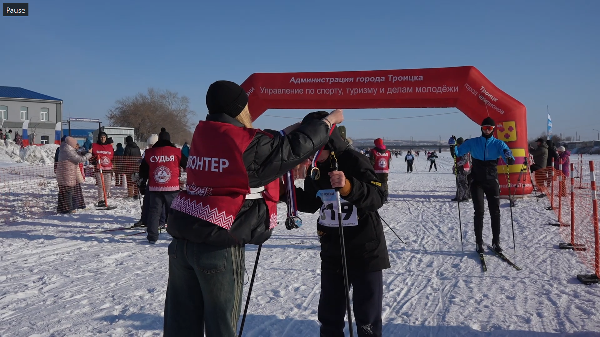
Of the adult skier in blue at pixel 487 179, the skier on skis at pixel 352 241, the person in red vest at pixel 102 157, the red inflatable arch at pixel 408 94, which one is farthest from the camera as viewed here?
the red inflatable arch at pixel 408 94

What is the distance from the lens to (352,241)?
2.86m

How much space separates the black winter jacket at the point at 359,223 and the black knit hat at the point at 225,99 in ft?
2.82

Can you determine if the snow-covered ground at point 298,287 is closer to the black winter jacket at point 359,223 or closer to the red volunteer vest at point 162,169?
the red volunteer vest at point 162,169

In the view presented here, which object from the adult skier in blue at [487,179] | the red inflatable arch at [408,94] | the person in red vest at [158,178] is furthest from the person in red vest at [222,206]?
the red inflatable arch at [408,94]

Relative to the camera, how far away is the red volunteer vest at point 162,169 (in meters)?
7.23

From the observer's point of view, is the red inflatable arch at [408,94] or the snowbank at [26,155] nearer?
the red inflatable arch at [408,94]

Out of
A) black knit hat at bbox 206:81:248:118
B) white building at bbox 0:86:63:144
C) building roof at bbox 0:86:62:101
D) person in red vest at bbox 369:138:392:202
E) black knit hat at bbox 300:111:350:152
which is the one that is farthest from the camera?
building roof at bbox 0:86:62:101

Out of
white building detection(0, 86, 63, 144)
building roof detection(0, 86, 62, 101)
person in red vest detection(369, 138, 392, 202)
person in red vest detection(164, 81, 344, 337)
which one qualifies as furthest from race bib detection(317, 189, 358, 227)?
building roof detection(0, 86, 62, 101)

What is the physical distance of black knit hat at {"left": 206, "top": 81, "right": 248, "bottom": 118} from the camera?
2.06 meters

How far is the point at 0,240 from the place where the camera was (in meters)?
7.40

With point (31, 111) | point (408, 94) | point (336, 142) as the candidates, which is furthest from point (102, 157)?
point (31, 111)

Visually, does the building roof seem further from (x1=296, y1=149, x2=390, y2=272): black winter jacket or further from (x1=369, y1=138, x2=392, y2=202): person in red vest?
(x1=296, y1=149, x2=390, y2=272): black winter jacket

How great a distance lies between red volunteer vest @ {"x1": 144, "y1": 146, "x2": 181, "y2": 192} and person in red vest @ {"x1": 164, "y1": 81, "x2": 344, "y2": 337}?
5.35m

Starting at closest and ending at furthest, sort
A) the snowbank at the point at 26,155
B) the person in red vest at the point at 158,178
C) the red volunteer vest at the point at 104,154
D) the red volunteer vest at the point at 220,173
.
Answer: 1. the red volunteer vest at the point at 220,173
2. the person in red vest at the point at 158,178
3. the red volunteer vest at the point at 104,154
4. the snowbank at the point at 26,155
